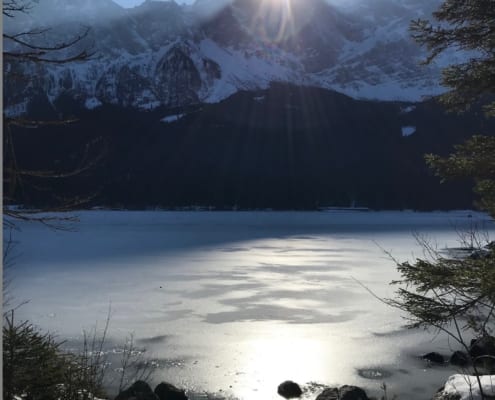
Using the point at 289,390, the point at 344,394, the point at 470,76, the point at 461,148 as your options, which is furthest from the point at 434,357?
the point at 470,76

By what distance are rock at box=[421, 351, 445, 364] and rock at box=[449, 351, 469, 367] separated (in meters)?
0.26

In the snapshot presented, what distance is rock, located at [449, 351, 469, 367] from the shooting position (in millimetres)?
14023

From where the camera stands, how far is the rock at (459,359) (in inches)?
552

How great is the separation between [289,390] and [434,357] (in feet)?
16.3

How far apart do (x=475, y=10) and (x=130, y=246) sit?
4245 cm

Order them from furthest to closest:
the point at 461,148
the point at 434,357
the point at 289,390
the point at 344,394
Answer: the point at 434,357
the point at 289,390
the point at 344,394
the point at 461,148

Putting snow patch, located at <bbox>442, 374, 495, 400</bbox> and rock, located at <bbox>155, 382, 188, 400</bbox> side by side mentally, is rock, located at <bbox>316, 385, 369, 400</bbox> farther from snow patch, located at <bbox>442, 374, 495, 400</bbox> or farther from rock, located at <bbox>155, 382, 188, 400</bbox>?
rock, located at <bbox>155, 382, 188, 400</bbox>

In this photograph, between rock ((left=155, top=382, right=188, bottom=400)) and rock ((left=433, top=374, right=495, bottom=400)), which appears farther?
rock ((left=155, top=382, right=188, bottom=400))

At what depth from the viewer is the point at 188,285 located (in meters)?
27.0

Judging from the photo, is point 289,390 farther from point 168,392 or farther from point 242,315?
point 242,315

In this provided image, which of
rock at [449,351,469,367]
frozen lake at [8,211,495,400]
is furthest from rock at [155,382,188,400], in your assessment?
rock at [449,351,469,367]

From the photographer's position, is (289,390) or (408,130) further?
(408,130)

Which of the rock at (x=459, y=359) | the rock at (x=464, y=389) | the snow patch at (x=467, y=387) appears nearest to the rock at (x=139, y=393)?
the rock at (x=464, y=389)

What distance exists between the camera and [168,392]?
37.2 ft
